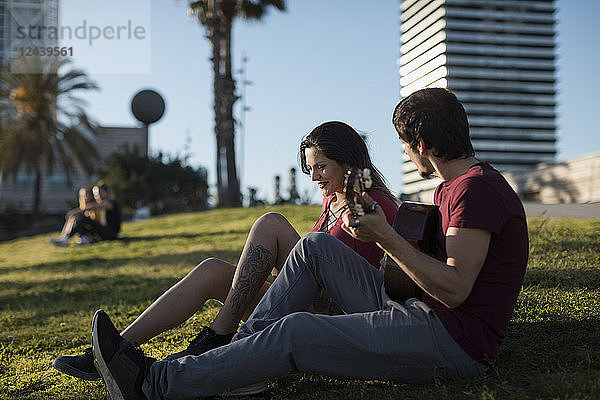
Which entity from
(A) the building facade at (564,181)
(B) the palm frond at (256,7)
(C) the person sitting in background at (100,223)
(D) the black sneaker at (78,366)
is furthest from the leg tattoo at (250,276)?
(B) the palm frond at (256,7)

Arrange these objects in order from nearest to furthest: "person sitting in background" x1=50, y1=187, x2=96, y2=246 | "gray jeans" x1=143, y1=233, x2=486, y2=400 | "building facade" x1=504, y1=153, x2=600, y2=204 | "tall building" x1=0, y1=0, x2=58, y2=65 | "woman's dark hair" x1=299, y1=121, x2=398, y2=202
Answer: "gray jeans" x1=143, y1=233, x2=486, y2=400, "woman's dark hair" x1=299, y1=121, x2=398, y2=202, "person sitting in background" x1=50, y1=187, x2=96, y2=246, "building facade" x1=504, y1=153, x2=600, y2=204, "tall building" x1=0, y1=0, x2=58, y2=65

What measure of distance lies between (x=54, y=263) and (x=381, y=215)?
953cm

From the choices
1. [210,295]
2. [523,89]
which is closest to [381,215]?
[210,295]

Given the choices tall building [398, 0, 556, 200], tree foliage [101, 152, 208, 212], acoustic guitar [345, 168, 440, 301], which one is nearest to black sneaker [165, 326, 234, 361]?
acoustic guitar [345, 168, 440, 301]

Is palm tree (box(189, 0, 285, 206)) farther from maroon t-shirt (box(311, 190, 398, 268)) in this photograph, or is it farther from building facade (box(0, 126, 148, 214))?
building facade (box(0, 126, 148, 214))

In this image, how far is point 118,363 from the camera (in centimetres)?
259

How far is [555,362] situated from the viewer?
9.05 feet

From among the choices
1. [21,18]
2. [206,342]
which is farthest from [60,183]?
[206,342]

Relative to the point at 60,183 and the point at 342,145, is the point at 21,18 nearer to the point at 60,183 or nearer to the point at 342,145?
the point at 60,183

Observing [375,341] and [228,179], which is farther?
[228,179]

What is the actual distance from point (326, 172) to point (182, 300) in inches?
40.5

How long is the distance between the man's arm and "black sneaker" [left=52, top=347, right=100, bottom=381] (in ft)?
4.86

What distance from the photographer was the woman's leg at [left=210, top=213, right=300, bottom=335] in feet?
10.2

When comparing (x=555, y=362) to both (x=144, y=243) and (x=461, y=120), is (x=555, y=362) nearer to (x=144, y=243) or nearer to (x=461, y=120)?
(x=461, y=120)
